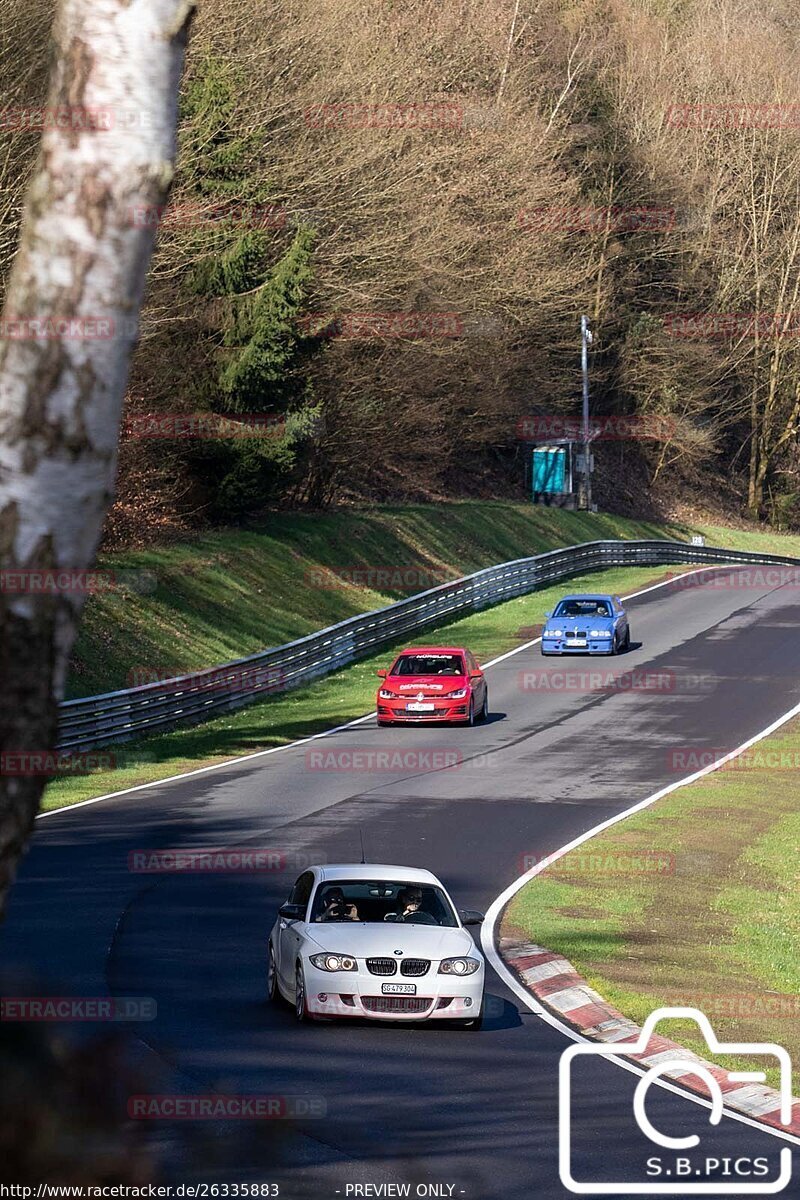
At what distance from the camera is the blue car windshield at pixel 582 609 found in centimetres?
4303

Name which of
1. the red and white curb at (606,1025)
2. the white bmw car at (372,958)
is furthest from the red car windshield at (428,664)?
the white bmw car at (372,958)

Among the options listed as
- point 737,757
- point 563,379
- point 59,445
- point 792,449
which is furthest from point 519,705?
point 792,449

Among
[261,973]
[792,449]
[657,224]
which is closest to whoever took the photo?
[261,973]

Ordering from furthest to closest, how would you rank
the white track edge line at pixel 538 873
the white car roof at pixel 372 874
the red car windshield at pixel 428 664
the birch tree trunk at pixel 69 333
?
the red car windshield at pixel 428 664, the white car roof at pixel 372 874, the white track edge line at pixel 538 873, the birch tree trunk at pixel 69 333

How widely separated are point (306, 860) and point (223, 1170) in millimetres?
17697

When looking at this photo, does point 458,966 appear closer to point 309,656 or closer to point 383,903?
point 383,903

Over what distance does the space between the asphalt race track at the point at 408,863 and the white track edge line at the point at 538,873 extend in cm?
15

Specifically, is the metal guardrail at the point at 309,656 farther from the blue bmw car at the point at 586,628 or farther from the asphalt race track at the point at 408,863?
the blue bmw car at the point at 586,628

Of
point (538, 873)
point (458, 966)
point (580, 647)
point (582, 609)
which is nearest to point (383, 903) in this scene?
point (458, 966)

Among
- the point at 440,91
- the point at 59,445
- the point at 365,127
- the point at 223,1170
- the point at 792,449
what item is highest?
the point at 440,91

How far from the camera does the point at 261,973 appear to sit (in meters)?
15.4

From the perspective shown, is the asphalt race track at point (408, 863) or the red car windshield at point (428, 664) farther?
the red car windshield at point (428, 664)

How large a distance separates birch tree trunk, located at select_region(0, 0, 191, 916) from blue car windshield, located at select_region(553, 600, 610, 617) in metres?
39.3

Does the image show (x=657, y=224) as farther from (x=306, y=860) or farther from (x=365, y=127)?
(x=306, y=860)
